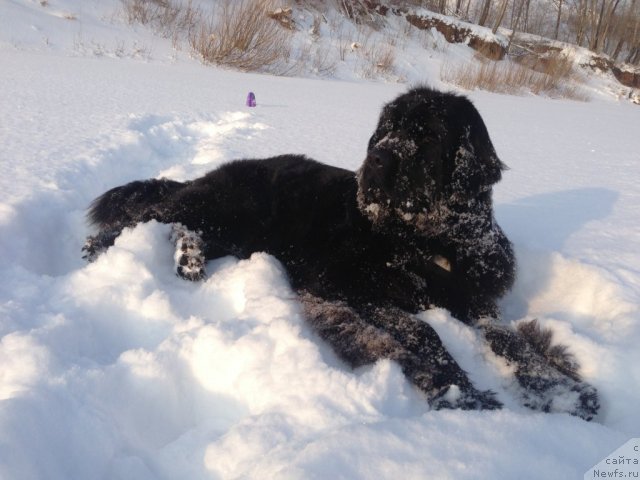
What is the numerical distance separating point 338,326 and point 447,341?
0.52 m

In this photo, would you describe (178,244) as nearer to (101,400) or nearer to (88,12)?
(101,400)

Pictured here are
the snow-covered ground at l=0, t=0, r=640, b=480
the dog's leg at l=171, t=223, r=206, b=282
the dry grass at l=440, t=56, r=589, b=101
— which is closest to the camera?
the snow-covered ground at l=0, t=0, r=640, b=480

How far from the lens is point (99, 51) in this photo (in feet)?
37.7

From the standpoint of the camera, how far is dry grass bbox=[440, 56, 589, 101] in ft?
46.6

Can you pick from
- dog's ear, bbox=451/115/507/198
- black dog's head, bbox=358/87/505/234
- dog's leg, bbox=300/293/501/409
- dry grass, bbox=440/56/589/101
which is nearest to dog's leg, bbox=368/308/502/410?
dog's leg, bbox=300/293/501/409

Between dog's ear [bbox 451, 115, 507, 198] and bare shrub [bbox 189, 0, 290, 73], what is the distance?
10230mm

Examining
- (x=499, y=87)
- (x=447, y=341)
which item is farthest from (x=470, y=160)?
(x=499, y=87)

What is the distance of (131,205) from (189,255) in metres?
0.71

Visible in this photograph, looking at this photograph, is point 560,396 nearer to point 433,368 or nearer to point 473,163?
point 433,368

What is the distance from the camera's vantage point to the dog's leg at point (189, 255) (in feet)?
8.65

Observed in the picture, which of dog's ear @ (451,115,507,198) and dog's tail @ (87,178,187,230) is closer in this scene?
dog's ear @ (451,115,507,198)

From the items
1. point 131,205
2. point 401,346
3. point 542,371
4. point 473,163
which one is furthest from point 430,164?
point 131,205

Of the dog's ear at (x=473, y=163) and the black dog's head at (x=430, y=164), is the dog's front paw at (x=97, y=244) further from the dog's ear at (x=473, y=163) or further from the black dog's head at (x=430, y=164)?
the dog's ear at (x=473, y=163)

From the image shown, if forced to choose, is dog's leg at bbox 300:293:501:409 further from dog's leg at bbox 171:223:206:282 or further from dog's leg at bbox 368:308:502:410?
dog's leg at bbox 171:223:206:282
